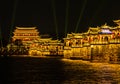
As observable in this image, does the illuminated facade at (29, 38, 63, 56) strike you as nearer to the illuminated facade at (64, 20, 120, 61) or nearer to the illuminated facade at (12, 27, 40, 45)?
the illuminated facade at (64, 20, 120, 61)

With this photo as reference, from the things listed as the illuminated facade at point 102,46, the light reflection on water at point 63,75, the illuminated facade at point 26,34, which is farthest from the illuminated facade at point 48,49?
the light reflection on water at point 63,75

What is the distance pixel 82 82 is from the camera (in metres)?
25.8

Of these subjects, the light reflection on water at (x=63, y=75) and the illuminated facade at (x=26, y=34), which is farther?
the illuminated facade at (x=26, y=34)

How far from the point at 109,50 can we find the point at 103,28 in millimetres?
7307

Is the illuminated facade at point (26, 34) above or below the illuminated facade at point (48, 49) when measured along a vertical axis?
above

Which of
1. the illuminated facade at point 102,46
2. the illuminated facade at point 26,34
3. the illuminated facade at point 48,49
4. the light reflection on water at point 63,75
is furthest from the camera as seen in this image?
the illuminated facade at point 26,34

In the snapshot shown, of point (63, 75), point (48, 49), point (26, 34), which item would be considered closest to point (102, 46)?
point (63, 75)

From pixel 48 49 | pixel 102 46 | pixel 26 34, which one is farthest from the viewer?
pixel 26 34

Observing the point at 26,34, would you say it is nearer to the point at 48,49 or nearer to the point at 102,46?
the point at 48,49

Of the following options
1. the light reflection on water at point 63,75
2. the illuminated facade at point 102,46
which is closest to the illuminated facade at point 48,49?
the illuminated facade at point 102,46

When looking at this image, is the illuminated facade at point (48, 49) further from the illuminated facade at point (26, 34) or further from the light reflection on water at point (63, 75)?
the light reflection on water at point (63, 75)

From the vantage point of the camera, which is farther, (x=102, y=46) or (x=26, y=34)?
(x=26, y=34)

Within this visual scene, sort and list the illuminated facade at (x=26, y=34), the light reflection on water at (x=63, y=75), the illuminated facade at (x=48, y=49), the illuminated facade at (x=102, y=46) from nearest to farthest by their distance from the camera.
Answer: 1. the light reflection on water at (x=63, y=75)
2. the illuminated facade at (x=102, y=46)
3. the illuminated facade at (x=48, y=49)
4. the illuminated facade at (x=26, y=34)

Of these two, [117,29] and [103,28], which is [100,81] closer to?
[117,29]
